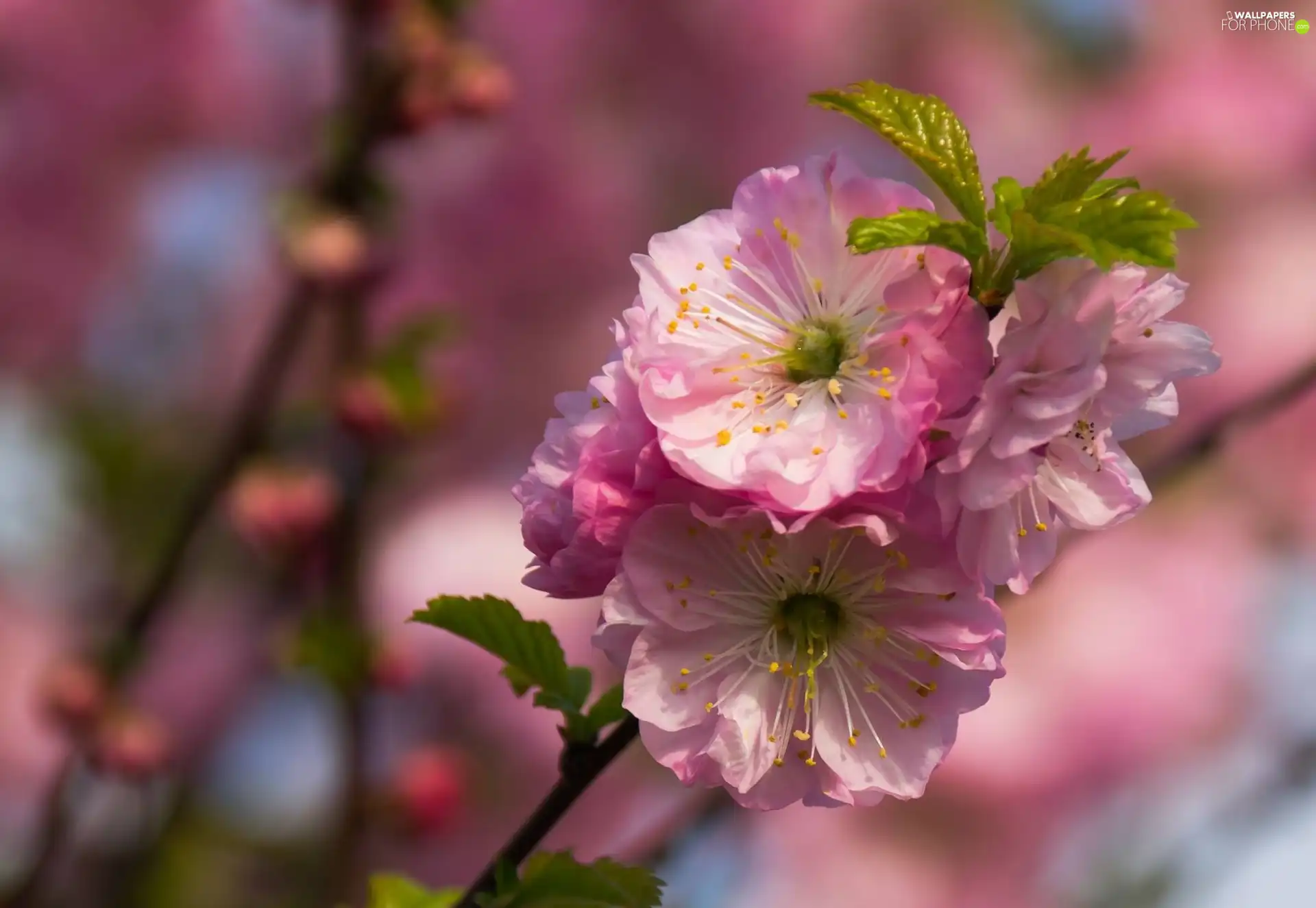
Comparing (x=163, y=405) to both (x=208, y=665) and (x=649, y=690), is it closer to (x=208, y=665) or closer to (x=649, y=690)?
(x=208, y=665)

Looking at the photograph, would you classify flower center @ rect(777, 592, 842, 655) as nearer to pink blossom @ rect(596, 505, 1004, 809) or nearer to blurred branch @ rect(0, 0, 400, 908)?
pink blossom @ rect(596, 505, 1004, 809)

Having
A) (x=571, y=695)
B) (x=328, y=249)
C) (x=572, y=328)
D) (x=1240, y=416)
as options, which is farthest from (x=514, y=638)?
(x=572, y=328)

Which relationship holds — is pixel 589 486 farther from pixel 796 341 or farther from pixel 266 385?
pixel 266 385

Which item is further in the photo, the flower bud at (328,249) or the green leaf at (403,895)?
the flower bud at (328,249)

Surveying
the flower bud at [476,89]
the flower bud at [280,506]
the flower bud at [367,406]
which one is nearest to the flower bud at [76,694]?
the flower bud at [280,506]

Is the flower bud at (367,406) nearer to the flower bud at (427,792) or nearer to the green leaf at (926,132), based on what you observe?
the flower bud at (427,792)

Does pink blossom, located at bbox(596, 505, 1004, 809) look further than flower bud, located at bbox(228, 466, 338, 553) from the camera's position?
No

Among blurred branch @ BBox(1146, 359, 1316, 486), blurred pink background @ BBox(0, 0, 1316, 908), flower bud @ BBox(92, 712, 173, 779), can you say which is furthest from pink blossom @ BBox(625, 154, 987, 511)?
blurred pink background @ BBox(0, 0, 1316, 908)
